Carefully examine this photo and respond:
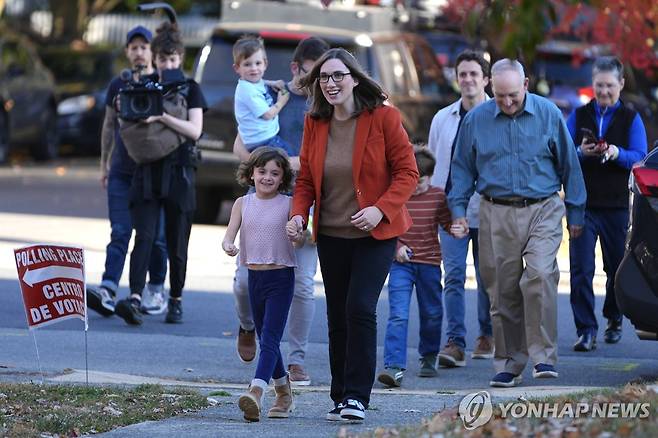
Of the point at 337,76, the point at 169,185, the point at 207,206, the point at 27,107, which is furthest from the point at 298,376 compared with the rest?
the point at 27,107

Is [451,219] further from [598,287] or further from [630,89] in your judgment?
[630,89]

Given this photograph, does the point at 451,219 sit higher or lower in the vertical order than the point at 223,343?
higher

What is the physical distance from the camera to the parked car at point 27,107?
2586 centimetres

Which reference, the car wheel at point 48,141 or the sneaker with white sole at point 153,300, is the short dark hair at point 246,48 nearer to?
the sneaker with white sole at point 153,300

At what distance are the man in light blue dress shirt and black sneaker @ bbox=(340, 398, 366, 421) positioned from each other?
1894 millimetres

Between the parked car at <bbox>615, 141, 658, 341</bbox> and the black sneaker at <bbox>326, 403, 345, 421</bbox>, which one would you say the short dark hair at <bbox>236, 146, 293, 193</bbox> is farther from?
the parked car at <bbox>615, 141, 658, 341</bbox>

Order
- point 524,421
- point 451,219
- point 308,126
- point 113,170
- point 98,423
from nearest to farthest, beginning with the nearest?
point 524,421
point 98,423
point 308,126
point 451,219
point 113,170

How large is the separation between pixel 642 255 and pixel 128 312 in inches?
160

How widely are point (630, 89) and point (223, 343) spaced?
13385 millimetres

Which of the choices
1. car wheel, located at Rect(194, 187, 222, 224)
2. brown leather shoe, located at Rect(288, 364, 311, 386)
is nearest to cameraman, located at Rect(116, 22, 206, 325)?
brown leather shoe, located at Rect(288, 364, 311, 386)

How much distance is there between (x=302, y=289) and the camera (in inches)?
356

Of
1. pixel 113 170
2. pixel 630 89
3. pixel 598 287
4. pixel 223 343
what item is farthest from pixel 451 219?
pixel 630 89

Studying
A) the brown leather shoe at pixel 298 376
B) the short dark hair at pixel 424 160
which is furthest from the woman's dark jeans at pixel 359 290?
the short dark hair at pixel 424 160

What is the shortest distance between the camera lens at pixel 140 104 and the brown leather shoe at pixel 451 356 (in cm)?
273
